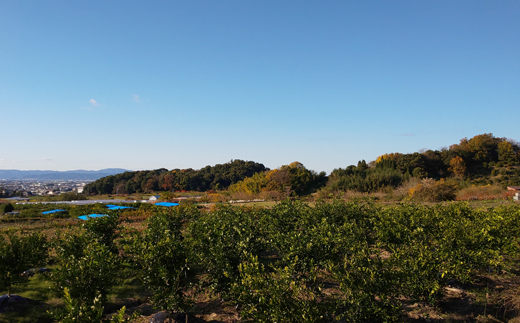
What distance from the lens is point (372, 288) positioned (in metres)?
6.55

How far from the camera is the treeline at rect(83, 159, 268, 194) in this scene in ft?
228

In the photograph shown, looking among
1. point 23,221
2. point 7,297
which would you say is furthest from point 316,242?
point 23,221

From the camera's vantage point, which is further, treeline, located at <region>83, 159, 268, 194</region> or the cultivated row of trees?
treeline, located at <region>83, 159, 268, 194</region>

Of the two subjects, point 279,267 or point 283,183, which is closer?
point 279,267

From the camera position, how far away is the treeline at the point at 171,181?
228ft

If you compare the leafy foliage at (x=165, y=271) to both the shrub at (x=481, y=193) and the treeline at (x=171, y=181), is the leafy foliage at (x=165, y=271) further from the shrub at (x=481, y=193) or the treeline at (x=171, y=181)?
the treeline at (x=171, y=181)

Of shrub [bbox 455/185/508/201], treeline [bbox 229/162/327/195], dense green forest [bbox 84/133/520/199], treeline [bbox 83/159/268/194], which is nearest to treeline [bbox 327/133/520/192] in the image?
dense green forest [bbox 84/133/520/199]

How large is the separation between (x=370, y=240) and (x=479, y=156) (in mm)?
51300

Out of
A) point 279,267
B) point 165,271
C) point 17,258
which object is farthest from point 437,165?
point 17,258

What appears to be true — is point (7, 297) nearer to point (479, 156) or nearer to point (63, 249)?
point (63, 249)

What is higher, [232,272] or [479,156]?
[479,156]

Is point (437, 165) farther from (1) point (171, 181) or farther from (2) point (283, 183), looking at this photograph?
(1) point (171, 181)

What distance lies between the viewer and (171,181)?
7031cm

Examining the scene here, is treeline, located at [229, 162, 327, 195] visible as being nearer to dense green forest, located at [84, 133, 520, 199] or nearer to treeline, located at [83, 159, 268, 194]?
dense green forest, located at [84, 133, 520, 199]
